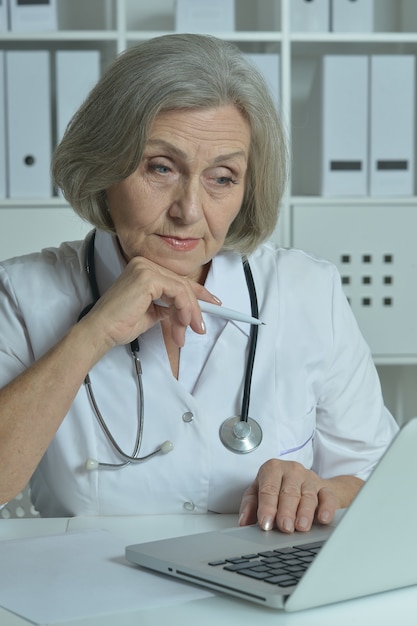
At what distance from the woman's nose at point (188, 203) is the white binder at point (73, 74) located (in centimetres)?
116

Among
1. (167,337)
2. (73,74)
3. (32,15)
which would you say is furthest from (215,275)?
(32,15)

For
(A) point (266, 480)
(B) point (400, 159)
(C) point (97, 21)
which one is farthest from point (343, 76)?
(A) point (266, 480)

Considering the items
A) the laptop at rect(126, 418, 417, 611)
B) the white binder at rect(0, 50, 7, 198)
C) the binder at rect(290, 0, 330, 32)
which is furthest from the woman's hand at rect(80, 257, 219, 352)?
the binder at rect(290, 0, 330, 32)

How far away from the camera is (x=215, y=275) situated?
149 centimetres

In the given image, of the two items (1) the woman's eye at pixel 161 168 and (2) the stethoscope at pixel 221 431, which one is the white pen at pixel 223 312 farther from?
(1) the woman's eye at pixel 161 168

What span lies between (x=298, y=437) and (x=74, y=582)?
0.57 meters

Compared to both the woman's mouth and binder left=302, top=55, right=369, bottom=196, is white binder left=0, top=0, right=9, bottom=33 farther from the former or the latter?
the woman's mouth

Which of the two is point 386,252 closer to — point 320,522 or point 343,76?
point 343,76

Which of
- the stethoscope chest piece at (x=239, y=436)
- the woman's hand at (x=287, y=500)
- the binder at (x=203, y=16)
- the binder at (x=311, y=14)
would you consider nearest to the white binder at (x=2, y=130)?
the binder at (x=203, y=16)

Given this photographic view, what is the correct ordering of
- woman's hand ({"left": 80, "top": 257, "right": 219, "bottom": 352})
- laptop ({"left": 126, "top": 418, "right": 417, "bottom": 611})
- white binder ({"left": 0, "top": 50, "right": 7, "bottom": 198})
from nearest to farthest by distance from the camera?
1. laptop ({"left": 126, "top": 418, "right": 417, "bottom": 611})
2. woman's hand ({"left": 80, "top": 257, "right": 219, "bottom": 352})
3. white binder ({"left": 0, "top": 50, "right": 7, "bottom": 198})

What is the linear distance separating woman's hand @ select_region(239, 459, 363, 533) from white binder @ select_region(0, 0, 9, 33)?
1.69 meters

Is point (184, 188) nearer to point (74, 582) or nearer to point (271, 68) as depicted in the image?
point (74, 582)

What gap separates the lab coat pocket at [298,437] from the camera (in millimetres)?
1379

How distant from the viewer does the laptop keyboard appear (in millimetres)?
845
